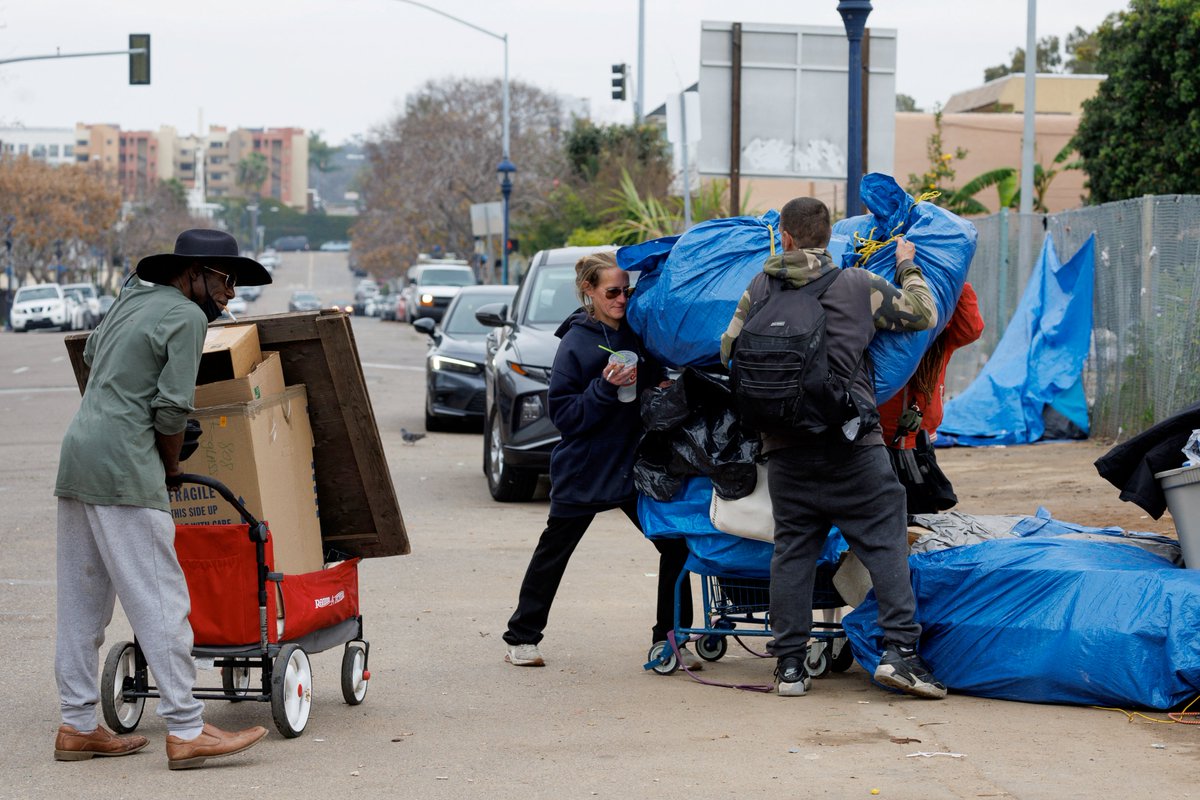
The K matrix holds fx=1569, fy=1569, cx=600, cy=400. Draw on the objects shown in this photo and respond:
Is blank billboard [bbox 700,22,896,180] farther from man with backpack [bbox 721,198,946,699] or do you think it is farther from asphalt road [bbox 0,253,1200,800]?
man with backpack [bbox 721,198,946,699]

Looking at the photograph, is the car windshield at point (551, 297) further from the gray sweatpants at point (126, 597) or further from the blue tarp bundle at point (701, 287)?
the gray sweatpants at point (126, 597)

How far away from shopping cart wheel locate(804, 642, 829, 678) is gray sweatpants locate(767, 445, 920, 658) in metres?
0.55

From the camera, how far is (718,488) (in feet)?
20.7

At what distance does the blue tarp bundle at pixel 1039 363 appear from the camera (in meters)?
14.9

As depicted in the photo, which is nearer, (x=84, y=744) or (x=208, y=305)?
(x=84, y=744)

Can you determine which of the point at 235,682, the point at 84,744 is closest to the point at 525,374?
the point at 235,682

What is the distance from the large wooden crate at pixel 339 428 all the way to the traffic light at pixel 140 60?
29.8 metres

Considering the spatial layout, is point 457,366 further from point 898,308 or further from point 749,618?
point 898,308

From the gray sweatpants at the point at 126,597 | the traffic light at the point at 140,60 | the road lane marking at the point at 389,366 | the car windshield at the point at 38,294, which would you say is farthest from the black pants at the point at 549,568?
the car windshield at the point at 38,294

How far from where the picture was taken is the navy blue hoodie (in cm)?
665

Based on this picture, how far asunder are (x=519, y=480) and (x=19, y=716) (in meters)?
6.80

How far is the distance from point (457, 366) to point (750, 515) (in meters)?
11.0

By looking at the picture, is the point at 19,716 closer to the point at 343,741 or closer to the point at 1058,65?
the point at 343,741

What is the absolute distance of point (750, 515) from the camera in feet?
20.6
